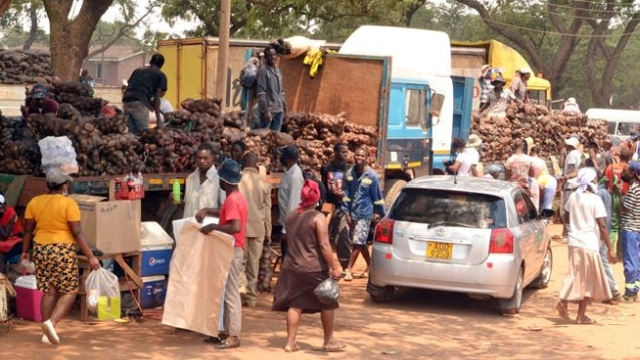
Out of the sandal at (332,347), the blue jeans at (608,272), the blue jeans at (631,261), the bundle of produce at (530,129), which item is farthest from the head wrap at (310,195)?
the bundle of produce at (530,129)

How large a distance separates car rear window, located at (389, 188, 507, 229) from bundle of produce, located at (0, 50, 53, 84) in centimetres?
1154

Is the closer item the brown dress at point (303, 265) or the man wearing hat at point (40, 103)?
the brown dress at point (303, 265)

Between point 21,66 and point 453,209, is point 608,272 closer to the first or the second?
point 453,209

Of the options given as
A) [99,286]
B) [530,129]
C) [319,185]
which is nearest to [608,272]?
[319,185]

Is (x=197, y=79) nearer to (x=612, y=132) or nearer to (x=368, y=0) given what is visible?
(x=368, y=0)

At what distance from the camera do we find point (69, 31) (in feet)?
61.6

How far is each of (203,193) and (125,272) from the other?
1.13 metres

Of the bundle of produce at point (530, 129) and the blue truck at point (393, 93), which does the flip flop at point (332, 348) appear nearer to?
the blue truck at point (393, 93)

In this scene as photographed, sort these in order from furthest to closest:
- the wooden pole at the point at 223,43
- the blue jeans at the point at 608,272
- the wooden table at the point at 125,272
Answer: the wooden pole at the point at 223,43, the blue jeans at the point at 608,272, the wooden table at the point at 125,272

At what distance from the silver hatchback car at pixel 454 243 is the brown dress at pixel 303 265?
8.51ft

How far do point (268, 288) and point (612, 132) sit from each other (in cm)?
3437

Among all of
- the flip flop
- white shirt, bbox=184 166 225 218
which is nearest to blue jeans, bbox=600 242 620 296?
the flip flop

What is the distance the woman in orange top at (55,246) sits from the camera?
941 centimetres

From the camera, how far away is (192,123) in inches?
520
